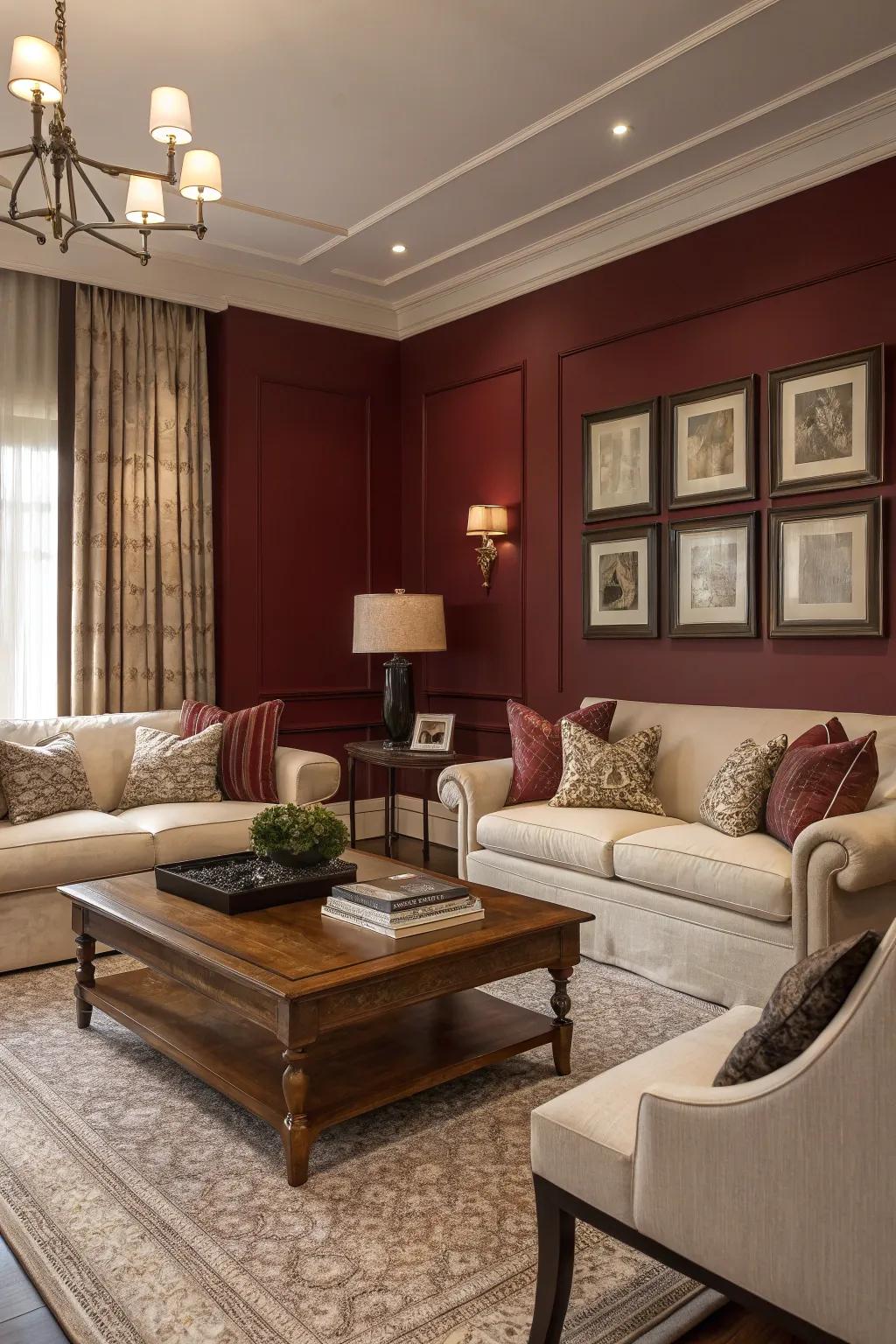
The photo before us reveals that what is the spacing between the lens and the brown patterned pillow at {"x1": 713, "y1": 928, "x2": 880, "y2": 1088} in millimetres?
1270

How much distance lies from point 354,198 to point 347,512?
1.83 metres

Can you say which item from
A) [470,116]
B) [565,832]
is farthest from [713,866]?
[470,116]

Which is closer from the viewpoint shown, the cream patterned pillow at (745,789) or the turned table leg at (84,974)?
the turned table leg at (84,974)

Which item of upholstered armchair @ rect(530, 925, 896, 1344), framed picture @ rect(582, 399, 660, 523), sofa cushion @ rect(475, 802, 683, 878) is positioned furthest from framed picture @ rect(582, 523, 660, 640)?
upholstered armchair @ rect(530, 925, 896, 1344)

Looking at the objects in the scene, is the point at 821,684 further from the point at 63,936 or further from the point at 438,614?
the point at 63,936

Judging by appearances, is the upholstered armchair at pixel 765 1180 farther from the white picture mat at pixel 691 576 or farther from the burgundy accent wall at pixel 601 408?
the white picture mat at pixel 691 576

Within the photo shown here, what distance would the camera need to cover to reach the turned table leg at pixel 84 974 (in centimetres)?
302

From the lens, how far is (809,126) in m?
3.84

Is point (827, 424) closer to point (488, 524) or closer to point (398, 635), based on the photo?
point (488, 524)

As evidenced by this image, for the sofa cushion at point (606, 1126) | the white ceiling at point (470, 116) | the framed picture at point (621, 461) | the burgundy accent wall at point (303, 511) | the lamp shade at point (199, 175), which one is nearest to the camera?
the sofa cushion at point (606, 1126)

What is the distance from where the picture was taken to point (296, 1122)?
2180 millimetres

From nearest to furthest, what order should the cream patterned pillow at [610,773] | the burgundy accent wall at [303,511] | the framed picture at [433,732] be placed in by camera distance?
the cream patterned pillow at [610,773], the framed picture at [433,732], the burgundy accent wall at [303,511]

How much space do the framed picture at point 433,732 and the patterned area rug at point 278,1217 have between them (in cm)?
233

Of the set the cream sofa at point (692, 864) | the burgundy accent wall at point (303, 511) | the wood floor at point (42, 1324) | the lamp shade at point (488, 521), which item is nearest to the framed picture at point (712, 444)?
the cream sofa at point (692, 864)
